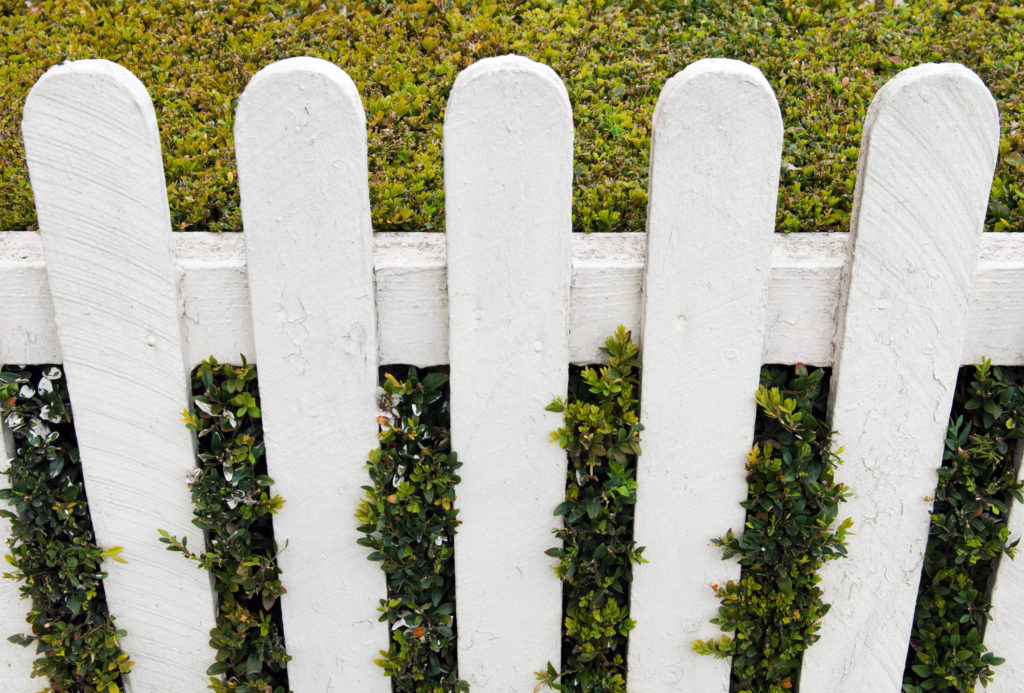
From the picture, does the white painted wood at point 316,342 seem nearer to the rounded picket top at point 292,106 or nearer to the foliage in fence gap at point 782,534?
the rounded picket top at point 292,106

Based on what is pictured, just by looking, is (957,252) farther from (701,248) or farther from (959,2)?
(959,2)

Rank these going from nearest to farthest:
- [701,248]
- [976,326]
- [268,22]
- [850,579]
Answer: [701,248] → [976,326] → [850,579] → [268,22]

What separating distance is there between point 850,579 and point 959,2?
7.10 feet

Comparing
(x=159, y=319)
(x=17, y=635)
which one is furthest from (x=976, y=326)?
(x=17, y=635)

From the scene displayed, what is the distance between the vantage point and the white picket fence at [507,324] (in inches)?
62.1

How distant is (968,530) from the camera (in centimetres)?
193

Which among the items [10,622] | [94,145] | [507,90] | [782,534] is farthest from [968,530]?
[10,622]

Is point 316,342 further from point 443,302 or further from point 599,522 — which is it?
point 599,522

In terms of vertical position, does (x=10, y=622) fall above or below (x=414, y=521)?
below

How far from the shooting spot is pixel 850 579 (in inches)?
77.8

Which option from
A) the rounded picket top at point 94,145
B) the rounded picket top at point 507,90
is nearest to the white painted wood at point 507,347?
the rounded picket top at point 507,90

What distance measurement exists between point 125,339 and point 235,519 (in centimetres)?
44

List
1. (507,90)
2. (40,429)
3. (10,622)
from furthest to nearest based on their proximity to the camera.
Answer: (10,622) → (40,429) → (507,90)

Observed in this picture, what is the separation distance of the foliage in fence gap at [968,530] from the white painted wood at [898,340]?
66 mm
